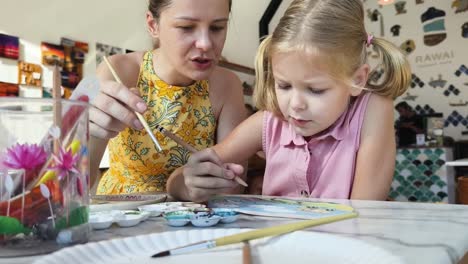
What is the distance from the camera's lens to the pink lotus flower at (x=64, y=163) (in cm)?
48

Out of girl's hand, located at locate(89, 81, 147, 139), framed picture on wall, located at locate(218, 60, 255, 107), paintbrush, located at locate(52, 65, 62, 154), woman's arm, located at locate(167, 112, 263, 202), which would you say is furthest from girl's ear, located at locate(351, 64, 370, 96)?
framed picture on wall, located at locate(218, 60, 255, 107)

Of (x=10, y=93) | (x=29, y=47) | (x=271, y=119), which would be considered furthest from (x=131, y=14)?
(x=271, y=119)

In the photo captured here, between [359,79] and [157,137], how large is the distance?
0.62 metres

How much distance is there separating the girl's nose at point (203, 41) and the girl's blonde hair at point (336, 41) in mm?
156

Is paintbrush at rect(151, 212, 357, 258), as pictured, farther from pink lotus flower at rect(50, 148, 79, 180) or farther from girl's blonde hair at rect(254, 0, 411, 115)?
girl's blonde hair at rect(254, 0, 411, 115)

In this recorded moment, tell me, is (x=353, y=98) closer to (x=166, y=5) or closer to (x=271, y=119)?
(x=271, y=119)

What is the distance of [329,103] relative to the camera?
981 millimetres

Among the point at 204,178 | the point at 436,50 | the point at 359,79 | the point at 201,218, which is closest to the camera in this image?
the point at 201,218

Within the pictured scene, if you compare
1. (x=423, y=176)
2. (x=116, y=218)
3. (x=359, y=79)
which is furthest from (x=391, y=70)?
(x=423, y=176)

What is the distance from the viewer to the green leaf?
1.49 ft

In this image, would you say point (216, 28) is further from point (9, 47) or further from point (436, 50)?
point (436, 50)

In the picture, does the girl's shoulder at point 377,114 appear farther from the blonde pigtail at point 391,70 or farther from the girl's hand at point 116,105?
the girl's hand at point 116,105

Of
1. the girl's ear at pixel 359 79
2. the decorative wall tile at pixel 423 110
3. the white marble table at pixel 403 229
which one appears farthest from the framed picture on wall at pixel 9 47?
the decorative wall tile at pixel 423 110

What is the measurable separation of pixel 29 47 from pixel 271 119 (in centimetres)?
198
